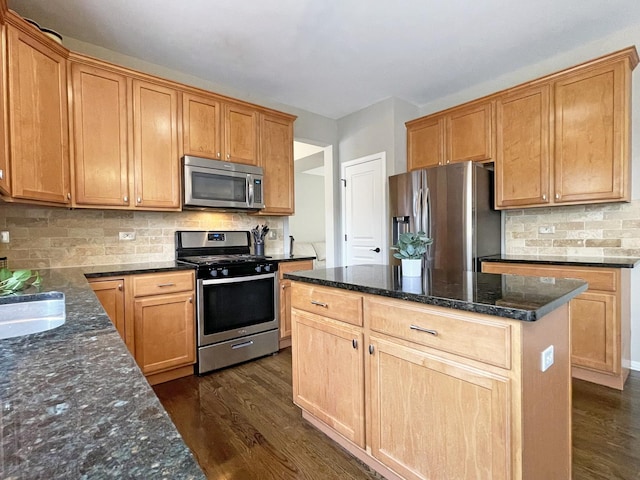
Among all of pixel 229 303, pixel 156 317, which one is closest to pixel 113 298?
pixel 156 317

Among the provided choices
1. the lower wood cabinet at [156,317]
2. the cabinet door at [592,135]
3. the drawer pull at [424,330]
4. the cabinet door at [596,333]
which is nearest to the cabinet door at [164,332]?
the lower wood cabinet at [156,317]

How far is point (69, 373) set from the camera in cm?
67

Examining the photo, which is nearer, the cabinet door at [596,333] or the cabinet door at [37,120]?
the cabinet door at [37,120]

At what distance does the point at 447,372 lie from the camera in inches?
49.1

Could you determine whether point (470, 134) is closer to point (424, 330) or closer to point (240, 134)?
point (240, 134)

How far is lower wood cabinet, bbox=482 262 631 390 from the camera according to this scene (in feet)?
7.75

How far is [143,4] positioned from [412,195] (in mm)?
2745

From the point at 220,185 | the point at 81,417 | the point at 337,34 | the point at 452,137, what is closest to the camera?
the point at 81,417

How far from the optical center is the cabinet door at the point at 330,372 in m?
Answer: 1.61

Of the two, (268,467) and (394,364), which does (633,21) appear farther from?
(268,467)

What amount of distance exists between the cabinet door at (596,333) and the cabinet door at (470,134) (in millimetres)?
1541

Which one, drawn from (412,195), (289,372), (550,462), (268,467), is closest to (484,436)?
(550,462)

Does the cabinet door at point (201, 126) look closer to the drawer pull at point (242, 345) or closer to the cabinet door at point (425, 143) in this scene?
the drawer pull at point (242, 345)

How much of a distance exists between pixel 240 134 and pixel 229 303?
65.4 inches
